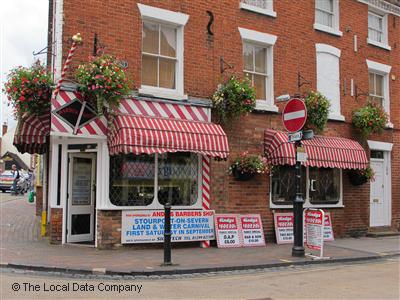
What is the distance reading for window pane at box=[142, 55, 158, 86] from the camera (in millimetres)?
12352

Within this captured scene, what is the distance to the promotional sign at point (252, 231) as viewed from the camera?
42.5 feet

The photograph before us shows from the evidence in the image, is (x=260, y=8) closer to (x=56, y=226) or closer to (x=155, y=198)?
(x=155, y=198)

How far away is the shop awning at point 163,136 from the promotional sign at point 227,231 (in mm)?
1729

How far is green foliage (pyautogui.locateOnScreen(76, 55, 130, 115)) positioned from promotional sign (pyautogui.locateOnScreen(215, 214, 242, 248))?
409 centimetres

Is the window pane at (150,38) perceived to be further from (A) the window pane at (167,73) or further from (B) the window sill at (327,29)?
(B) the window sill at (327,29)

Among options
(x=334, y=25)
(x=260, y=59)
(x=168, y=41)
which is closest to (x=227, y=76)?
(x=260, y=59)

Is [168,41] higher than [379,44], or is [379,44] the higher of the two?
[379,44]

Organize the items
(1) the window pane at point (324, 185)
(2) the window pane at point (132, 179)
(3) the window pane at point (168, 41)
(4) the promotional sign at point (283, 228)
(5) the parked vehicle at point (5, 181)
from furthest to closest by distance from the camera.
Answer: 1. (5) the parked vehicle at point (5, 181)
2. (1) the window pane at point (324, 185)
3. (4) the promotional sign at point (283, 228)
4. (3) the window pane at point (168, 41)
5. (2) the window pane at point (132, 179)

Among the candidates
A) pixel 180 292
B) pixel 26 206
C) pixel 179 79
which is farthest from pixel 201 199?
pixel 26 206

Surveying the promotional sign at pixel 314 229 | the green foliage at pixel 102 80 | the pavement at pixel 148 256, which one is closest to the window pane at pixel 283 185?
the pavement at pixel 148 256

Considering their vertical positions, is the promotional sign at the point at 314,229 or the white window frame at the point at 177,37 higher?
the white window frame at the point at 177,37

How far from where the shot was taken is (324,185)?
50.3 feet

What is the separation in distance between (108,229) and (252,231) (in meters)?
3.90

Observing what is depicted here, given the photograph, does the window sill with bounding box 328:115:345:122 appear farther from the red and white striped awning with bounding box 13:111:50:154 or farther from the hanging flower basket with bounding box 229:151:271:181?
the red and white striped awning with bounding box 13:111:50:154
